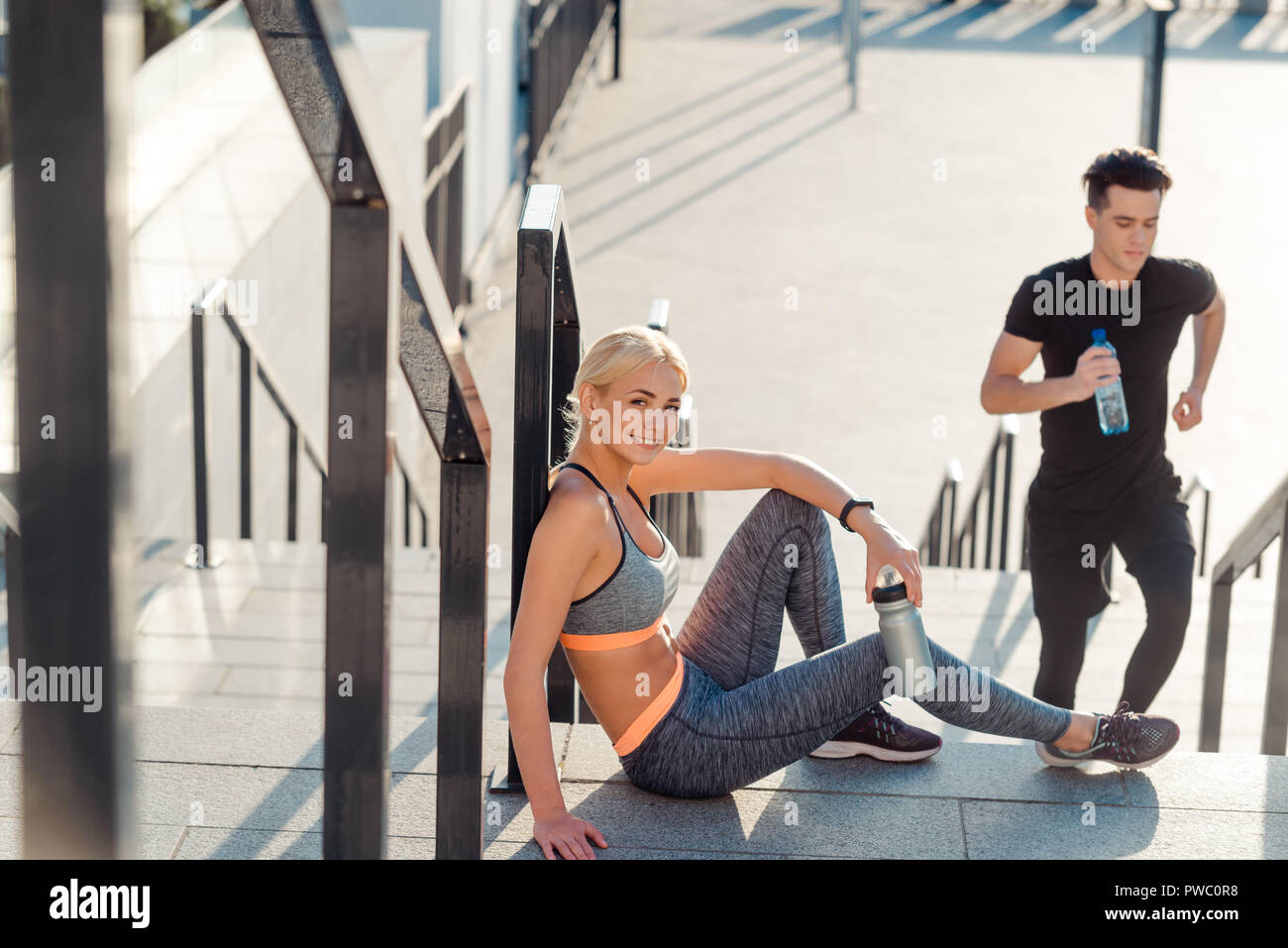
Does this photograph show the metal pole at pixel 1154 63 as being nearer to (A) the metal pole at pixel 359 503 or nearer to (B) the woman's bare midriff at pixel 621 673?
(B) the woman's bare midriff at pixel 621 673

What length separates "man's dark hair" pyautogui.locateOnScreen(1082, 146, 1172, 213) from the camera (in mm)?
3342

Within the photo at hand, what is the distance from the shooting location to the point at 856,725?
3.04 m

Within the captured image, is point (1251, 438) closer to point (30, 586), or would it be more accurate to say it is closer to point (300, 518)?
point (300, 518)

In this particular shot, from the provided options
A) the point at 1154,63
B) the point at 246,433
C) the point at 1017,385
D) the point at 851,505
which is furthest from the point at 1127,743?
the point at 1154,63

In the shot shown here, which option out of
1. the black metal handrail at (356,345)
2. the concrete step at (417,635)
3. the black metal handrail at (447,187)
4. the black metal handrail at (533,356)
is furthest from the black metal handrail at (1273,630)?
the black metal handrail at (447,187)

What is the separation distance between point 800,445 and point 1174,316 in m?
6.53

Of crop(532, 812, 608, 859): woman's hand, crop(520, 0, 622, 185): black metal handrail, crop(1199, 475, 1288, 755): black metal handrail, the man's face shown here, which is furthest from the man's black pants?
crop(520, 0, 622, 185): black metal handrail

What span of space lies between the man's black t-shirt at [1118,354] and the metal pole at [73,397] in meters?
2.68

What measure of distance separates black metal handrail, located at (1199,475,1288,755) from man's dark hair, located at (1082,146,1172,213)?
747 millimetres

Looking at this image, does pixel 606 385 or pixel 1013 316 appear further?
pixel 1013 316

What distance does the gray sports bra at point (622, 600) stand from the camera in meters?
2.65

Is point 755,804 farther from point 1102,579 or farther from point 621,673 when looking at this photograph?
point 1102,579
